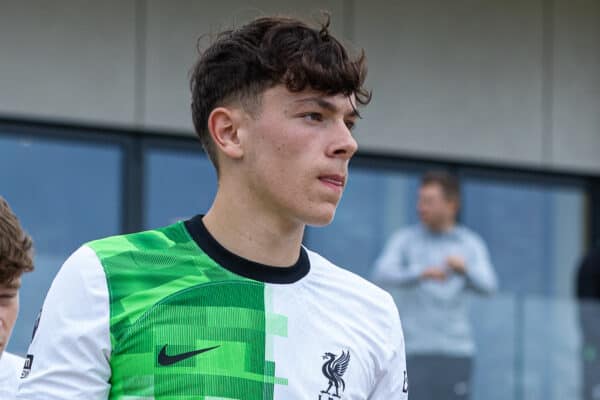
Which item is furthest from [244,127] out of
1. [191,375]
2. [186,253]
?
[191,375]

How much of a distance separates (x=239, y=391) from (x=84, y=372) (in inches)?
14.0

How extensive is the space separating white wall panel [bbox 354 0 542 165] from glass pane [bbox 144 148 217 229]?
140 centimetres

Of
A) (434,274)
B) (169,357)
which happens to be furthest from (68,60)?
(169,357)

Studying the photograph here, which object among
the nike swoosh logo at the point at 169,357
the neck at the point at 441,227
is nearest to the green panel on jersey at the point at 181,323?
the nike swoosh logo at the point at 169,357

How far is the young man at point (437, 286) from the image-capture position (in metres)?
8.25

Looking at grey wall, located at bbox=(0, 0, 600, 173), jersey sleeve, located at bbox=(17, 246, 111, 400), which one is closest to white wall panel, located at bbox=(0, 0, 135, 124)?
grey wall, located at bbox=(0, 0, 600, 173)

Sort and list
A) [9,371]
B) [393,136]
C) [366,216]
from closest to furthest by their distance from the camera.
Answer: [9,371], [366,216], [393,136]

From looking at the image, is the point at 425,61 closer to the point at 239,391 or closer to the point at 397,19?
the point at 397,19

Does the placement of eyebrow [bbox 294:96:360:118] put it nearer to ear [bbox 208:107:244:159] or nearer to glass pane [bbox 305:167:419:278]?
ear [bbox 208:107:244:159]

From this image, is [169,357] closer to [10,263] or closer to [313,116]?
[313,116]

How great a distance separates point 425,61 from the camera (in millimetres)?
11391

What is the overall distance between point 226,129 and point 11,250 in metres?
0.93

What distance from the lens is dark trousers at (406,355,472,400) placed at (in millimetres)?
8266

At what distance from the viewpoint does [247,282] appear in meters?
3.28
